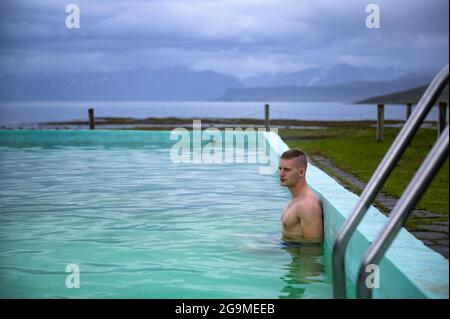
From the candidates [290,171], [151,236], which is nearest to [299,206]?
[290,171]

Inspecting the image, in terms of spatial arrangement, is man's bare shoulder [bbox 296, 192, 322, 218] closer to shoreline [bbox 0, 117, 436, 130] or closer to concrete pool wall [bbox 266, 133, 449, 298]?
concrete pool wall [bbox 266, 133, 449, 298]

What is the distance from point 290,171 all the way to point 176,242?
1.22m

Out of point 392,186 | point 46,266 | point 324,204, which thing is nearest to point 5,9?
point 46,266

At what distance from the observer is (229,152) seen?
1383 cm

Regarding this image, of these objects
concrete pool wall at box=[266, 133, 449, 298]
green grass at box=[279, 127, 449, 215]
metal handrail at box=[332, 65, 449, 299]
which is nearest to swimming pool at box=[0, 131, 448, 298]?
concrete pool wall at box=[266, 133, 449, 298]

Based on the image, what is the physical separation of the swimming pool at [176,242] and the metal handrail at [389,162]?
1.18 feet

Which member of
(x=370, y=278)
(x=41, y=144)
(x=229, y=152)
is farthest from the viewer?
(x=41, y=144)

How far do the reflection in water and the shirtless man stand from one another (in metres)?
0.09

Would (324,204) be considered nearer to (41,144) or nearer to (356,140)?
(356,140)

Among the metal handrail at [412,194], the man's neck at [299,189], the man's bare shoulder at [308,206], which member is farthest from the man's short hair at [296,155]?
the metal handrail at [412,194]

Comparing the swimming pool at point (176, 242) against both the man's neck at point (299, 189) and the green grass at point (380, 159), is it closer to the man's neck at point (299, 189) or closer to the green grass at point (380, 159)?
the man's neck at point (299, 189)

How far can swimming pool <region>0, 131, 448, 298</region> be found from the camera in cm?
365
